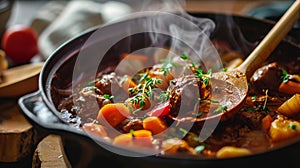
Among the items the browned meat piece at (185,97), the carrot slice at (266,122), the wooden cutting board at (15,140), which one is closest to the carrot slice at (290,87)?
the carrot slice at (266,122)

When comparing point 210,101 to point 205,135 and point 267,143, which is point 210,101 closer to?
point 205,135

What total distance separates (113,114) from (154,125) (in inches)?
8.3

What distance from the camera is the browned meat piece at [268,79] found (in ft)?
7.13

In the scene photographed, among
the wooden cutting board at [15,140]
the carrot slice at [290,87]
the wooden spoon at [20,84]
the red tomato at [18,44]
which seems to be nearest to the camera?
the carrot slice at [290,87]

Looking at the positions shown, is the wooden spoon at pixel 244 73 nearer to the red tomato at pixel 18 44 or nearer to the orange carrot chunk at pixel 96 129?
the orange carrot chunk at pixel 96 129

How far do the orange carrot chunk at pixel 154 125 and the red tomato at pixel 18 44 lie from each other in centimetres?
192

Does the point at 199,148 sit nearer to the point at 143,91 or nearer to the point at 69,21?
the point at 143,91

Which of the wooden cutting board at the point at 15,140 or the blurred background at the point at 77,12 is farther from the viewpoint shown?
the blurred background at the point at 77,12

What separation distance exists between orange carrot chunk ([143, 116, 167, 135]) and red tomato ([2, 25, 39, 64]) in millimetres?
1915

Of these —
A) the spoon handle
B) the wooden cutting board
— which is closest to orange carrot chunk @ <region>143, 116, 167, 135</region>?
the spoon handle

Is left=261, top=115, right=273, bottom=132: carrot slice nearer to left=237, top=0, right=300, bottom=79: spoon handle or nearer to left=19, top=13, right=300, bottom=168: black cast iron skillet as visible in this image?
left=19, top=13, right=300, bottom=168: black cast iron skillet

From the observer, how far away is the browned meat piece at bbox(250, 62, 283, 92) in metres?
2.17

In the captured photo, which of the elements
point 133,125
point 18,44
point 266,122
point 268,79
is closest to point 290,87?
point 268,79

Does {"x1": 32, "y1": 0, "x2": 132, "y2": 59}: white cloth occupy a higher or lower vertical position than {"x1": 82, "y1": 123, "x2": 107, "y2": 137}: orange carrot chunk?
lower
